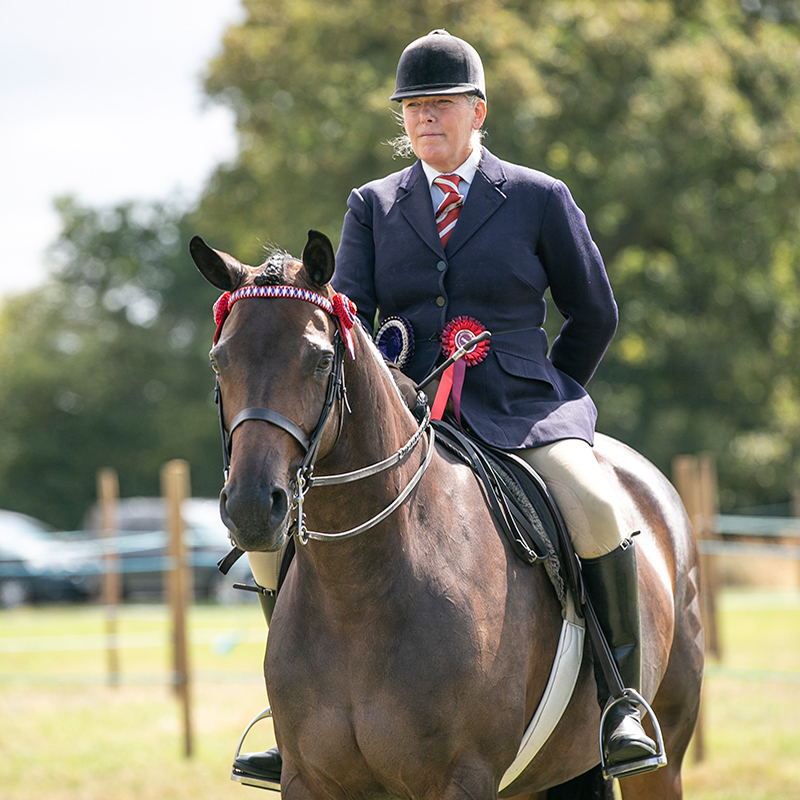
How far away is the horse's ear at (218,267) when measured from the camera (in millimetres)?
3035

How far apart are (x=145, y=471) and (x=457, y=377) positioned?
37127 millimetres

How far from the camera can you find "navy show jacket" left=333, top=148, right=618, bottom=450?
397 centimetres

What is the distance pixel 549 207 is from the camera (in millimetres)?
4082

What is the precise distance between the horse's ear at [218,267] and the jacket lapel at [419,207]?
107 centimetres

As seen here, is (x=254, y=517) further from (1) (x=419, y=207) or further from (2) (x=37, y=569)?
(2) (x=37, y=569)

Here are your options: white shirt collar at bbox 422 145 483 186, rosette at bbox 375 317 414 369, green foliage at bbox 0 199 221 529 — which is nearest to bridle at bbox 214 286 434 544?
rosette at bbox 375 317 414 369

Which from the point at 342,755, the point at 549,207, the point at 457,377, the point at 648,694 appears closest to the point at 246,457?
the point at 342,755

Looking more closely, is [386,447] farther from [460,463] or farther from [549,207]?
[549,207]

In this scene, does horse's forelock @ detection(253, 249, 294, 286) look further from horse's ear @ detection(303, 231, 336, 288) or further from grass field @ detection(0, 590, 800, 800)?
grass field @ detection(0, 590, 800, 800)

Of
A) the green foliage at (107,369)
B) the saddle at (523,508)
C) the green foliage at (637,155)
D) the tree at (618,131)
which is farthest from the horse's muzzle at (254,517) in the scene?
the green foliage at (107,369)

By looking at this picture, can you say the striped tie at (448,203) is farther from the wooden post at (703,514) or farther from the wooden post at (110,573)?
the wooden post at (110,573)

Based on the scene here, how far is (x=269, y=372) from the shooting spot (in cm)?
282

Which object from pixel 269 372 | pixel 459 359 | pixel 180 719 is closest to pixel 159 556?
pixel 180 719

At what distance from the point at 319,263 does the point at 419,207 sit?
3.59 feet
